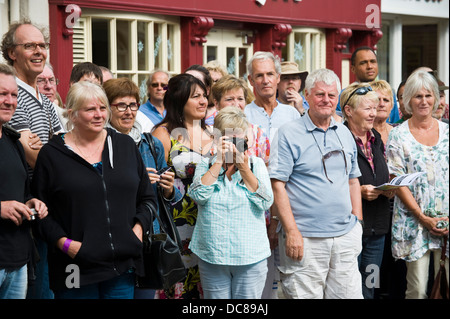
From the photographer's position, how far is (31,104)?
462 centimetres

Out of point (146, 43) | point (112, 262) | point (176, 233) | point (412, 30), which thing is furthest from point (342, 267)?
point (412, 30)

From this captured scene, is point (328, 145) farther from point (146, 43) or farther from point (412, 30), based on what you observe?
point (412, 30)

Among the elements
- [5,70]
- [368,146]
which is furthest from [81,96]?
[368,146]

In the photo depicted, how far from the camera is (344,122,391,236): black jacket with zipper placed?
573cm

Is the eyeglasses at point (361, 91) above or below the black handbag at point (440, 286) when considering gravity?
above

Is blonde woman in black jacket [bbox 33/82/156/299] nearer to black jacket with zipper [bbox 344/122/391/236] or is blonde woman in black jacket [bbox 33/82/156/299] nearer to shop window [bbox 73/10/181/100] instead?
black jacket with zipper [bbox 344/122/391/236]

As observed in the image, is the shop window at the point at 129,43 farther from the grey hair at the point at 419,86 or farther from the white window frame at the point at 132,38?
the grey hair at the point at 419,86

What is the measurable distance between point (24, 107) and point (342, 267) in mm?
2331

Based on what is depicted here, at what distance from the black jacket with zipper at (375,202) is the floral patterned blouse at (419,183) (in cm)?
11

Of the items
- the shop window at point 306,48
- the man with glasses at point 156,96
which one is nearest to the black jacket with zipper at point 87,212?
the man with glasses at point 156,96

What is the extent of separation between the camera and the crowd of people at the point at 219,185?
417cm

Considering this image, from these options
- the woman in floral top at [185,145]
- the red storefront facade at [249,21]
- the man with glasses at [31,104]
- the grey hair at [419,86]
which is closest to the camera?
the man with glasses at [31,104]

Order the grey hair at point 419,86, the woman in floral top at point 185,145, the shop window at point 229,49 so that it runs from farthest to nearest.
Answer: the shop window at point 229,49
the grey hair at point 419,86
the woman in floral top at point 185,145

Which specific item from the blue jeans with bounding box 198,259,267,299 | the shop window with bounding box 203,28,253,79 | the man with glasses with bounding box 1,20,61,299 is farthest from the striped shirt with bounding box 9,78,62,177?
the shop window with bounding box 203,28,253,79
